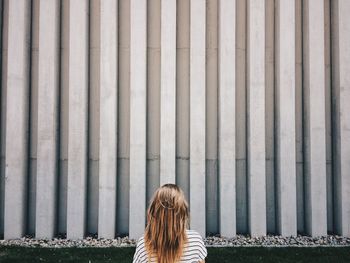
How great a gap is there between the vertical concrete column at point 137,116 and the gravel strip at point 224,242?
508mm

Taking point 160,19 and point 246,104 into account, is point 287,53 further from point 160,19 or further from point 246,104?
point 160,19

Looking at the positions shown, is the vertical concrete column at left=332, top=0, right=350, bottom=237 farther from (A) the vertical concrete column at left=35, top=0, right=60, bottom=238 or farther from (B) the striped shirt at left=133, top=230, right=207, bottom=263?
(B) the striped shirt at left=133, top=230, right=207, bottom=263

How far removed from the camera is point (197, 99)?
7.94m

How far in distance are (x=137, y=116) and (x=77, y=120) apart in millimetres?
1185

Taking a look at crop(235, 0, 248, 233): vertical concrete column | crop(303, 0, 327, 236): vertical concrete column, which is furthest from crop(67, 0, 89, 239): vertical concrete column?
crop(303, 0, 327, 236): vertical concrete column

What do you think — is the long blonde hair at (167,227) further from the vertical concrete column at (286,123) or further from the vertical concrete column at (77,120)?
the vertical concrete column at (286,123)

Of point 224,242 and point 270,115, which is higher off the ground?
point 270,115

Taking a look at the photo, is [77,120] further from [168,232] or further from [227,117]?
[168,232]

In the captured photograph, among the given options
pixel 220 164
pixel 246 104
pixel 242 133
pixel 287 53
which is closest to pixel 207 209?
pixel 220 164

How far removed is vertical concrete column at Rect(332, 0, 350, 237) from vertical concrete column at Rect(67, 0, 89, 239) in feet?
16.7

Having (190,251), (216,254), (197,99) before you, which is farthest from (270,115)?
(190,251)

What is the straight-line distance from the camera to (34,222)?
823 cm

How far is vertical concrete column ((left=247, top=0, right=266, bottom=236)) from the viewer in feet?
25.7

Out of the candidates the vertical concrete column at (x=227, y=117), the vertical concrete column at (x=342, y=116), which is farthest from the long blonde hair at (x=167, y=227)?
the vertical concrete column at (x=342, y=116)
